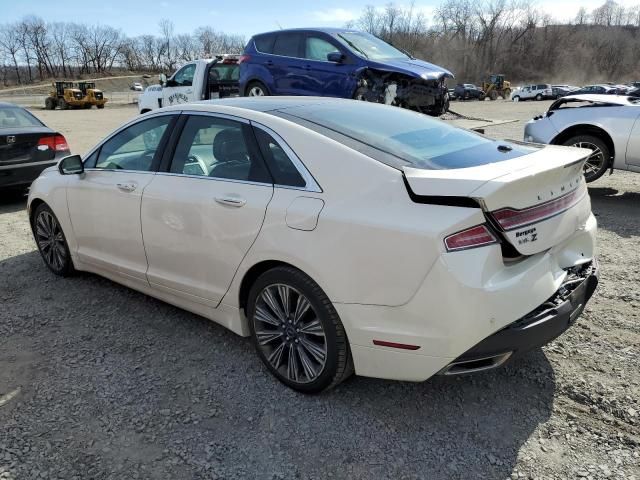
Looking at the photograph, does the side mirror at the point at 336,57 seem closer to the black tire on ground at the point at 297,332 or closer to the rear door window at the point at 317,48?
the rear door window at the point at 317,48

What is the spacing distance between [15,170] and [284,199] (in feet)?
20.0

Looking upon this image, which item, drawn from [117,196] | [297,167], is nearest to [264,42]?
[117,196]

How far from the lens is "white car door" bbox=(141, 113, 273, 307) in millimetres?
2969

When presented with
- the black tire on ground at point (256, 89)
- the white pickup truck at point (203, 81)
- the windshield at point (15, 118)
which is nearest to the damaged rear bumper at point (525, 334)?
the windshield at point (15, 118)

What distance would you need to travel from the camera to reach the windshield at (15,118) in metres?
7.66

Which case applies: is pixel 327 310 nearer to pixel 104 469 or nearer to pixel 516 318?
pixel 516 318

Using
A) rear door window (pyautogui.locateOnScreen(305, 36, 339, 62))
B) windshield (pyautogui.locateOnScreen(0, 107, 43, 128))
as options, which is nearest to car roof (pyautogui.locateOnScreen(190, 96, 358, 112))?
windshield (pyautogui.locateOnScreen(0, 107, 43, 128))

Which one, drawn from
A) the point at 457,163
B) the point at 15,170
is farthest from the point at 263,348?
the point at 15,170

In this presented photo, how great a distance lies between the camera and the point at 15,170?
729cm

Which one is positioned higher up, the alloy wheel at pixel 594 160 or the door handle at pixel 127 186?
the door handle at pixel 127 186

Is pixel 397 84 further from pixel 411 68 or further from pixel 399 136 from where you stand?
pixel 399 136

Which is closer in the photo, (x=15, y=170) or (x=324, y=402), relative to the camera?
(x=324, y=402)

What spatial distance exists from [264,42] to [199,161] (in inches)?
292

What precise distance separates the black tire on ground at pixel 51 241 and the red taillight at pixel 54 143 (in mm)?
3227
